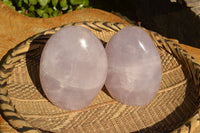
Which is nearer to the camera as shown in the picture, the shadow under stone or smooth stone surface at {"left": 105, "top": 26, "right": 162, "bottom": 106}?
smooth stone surface at {"left": 105, "top": 26, "right": 162, "bottom": 106}

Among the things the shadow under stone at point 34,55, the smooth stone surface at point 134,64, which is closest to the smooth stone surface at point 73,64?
the smooth stone surface at point 134,64

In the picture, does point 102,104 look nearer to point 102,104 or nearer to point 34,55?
point 102,104

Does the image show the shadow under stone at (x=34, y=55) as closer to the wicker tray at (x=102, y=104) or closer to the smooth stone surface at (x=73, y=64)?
the wicker tray at (x=102, y=104)

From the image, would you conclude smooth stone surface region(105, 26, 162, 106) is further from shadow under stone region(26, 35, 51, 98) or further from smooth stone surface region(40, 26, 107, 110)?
shadow under stone region(26, 35, 51, 98)

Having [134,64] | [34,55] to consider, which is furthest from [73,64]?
[34,55]

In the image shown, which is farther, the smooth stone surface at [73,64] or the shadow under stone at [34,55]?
the shadow under stone at [34,55]

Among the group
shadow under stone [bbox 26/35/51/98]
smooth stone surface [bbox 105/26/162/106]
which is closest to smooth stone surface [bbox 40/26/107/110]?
smooth stone surface [bbox 105/26/162/106]
